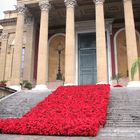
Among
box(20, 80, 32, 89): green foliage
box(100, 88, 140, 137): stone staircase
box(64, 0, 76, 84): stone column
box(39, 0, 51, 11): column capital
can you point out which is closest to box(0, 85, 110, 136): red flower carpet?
box(100, 88, 140, 137): stone staircase

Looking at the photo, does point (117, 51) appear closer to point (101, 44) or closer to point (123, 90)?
point (101, 44)

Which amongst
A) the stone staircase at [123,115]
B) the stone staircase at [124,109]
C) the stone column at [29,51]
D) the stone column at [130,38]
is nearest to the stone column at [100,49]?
the stone column at [130,38]

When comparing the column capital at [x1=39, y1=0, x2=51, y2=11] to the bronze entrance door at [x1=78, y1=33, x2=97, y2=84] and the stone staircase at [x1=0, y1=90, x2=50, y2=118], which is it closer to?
the bronze entrance door at [x1=78, y1=33, x2=97, y2=84]

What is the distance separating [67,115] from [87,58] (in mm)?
16646

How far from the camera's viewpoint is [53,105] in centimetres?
1411

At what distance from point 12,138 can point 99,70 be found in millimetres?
13278

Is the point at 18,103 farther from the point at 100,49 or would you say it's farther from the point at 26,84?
the point at 100,49

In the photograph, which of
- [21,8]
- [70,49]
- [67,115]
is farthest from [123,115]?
[21,8]

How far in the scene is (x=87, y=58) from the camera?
2797 centimetres

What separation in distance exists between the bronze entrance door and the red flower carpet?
29.2 feet

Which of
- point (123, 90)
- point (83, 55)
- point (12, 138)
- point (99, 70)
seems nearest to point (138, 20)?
point (83, 55)

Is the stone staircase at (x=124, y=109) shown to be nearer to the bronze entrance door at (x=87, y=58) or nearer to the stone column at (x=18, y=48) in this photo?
the bronze entrance door at (x=87, y=58)

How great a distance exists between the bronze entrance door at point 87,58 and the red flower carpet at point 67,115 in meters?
8.90

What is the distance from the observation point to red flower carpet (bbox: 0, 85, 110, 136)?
30.3 ft
